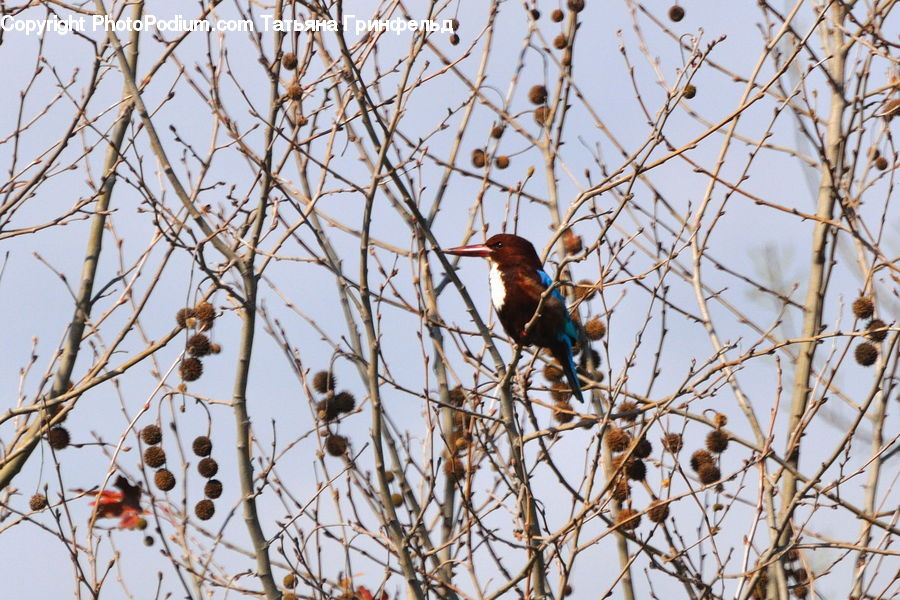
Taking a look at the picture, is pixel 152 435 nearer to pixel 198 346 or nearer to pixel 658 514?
pixel 198 346

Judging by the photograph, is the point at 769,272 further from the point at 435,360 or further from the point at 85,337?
the point at 85,337

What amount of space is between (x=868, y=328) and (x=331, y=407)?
2.56m

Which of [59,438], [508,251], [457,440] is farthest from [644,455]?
[59,438]

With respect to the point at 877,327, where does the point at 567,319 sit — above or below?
above

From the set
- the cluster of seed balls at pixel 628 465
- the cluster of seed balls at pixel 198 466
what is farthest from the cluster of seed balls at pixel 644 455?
the cluster of seed balls at pixel 198 466

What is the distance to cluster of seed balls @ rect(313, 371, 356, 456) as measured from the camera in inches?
197

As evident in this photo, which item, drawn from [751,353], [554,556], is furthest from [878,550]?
[554,556]

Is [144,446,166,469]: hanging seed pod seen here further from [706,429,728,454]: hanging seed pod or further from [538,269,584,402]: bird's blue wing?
[706,429,728,454]: hanging seed pod

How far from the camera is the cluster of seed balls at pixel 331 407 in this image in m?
4.99

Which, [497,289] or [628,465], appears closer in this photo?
[628,465]

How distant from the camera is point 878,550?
4383 millimetres

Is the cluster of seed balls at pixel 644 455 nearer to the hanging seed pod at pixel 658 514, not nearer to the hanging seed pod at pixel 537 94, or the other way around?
the hanging seed pod at pixel 658 514

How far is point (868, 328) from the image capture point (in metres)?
5.38

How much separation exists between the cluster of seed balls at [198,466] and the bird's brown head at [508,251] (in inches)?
61.3
